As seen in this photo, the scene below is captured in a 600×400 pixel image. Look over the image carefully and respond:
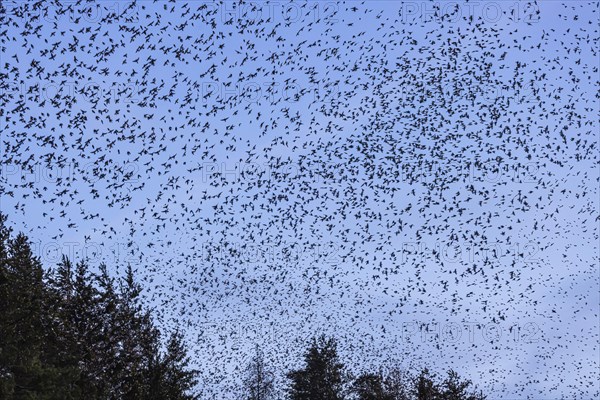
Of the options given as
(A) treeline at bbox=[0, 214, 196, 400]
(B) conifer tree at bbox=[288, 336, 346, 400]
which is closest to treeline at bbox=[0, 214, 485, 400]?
(A) treeline at bbox=[0, 214, 196, 400]

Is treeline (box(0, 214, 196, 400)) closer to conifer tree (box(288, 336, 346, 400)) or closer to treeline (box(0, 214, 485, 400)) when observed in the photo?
treeline (box(0, 214, 485, 400))

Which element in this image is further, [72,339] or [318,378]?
[318,378]

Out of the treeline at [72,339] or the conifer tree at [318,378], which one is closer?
the treeline at [72,339]

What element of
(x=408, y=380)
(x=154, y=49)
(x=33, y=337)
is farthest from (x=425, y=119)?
(x=408, y=380)

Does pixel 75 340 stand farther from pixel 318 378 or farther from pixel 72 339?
pixel 318 378

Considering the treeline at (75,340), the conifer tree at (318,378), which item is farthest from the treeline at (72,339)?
the conifer tree at (318,378)

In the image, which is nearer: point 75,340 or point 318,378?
point 75,340

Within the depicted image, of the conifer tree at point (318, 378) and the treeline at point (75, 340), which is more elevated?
the conifer tree at point (318, 378)

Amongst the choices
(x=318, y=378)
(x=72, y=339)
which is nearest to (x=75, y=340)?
(x=72, y=339)

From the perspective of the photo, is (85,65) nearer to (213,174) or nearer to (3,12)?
(3,12)

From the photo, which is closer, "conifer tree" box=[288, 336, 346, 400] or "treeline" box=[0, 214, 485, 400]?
"treeline" box=[0, 214, 485, 400]

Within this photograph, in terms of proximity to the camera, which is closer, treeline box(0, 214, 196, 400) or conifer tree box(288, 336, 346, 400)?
treeline box(0, 214, 196, 400)

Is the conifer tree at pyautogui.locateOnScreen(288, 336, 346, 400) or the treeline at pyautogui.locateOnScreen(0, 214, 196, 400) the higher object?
the conifer tree at pyautogui.locateOnScreen(288, 336, 346, 400)

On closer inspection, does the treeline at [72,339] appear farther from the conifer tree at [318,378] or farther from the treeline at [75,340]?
the conifer tree at [318,378]
